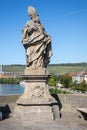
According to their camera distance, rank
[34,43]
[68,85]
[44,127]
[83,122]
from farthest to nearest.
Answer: [68,85], [34,43], [83,122], [44,127]

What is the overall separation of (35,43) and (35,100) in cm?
204

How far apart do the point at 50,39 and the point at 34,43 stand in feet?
1.99

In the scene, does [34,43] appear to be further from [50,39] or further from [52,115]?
[52,115]

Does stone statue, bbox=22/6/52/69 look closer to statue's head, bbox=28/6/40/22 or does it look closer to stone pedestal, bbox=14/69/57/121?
statue's head, bbox=28/6/40/22

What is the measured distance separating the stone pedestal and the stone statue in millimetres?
362

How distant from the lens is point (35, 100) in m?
11.7

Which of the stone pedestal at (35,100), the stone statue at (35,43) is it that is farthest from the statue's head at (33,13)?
the stone pedestal at (35,100)

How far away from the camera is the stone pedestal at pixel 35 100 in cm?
1142

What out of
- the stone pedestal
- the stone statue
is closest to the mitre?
the stone statue

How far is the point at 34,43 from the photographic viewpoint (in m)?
12.1

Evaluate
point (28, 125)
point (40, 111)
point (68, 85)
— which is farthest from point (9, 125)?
point (68, 85)

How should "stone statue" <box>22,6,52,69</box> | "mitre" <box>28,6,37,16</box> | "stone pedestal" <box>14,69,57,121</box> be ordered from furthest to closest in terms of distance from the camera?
"mitre" <box>28,6,37,16</box>, "stone statue" <box>22,6,52,69</box>, "stone pedestal" <box>14,69,57,121</box>

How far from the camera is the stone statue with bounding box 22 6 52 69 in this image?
12062 millimetres

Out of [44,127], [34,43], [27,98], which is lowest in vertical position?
[44,127]
